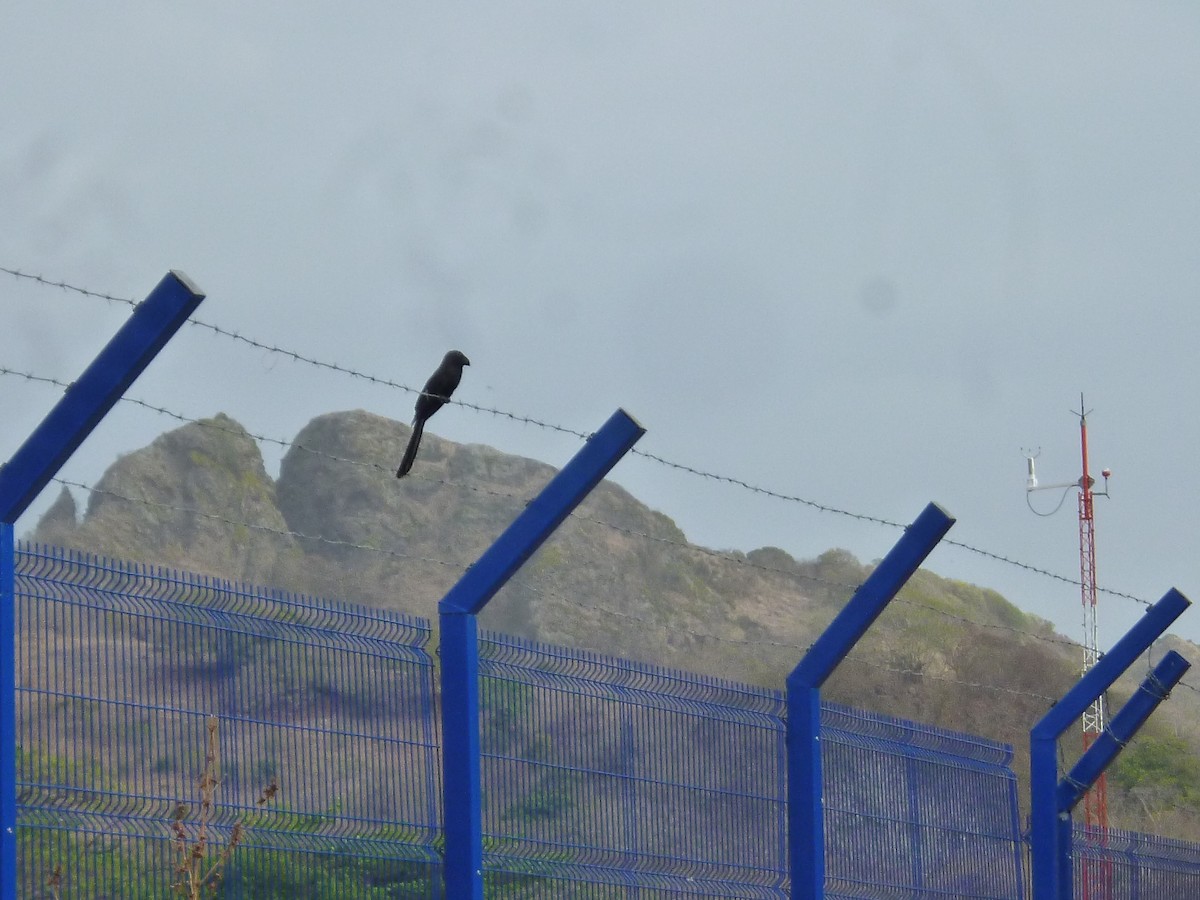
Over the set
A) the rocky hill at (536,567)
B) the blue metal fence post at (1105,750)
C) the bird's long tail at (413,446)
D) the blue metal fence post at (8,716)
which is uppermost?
the rocky hill at (536,567)

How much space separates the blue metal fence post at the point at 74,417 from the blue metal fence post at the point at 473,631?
4.47 feet

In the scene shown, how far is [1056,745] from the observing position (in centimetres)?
886

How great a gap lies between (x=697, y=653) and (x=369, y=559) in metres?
13.0

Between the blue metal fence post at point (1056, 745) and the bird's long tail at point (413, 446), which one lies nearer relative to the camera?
the bird's long tail at point (413, 446)

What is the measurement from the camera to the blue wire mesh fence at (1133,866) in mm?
9133

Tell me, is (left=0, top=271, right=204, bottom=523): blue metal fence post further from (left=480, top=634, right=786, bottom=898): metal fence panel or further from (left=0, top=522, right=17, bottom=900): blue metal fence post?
(left=480, top=634, right=786, bottom=898): metal fence panel

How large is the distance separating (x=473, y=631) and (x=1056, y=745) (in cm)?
444

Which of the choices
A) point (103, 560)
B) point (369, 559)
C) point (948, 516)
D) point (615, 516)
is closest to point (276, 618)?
Result: point (103, 560)

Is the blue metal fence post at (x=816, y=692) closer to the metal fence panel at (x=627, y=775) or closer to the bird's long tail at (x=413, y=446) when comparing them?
the metal fence panel at (x=627, y=775)

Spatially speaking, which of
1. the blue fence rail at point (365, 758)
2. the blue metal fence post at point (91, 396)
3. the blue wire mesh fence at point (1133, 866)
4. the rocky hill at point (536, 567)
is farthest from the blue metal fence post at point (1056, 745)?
the rocky hill at point (536, 567)

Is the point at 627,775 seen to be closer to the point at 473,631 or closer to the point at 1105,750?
the point at 473,631

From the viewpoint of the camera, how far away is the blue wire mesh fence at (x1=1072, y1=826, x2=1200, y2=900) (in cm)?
913

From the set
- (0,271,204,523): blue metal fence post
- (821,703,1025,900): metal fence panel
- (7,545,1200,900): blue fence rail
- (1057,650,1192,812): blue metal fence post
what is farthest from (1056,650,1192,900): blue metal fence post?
(0,271,204,523): blue metal fence post

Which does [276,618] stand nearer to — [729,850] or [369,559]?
[729,850]
